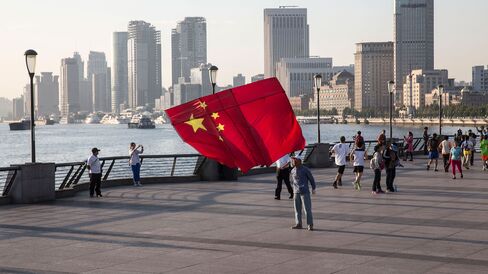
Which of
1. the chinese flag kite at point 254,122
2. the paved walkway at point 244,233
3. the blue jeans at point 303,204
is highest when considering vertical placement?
the chinese flag kite at point 254,122

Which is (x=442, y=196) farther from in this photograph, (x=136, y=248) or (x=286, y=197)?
(x=136, y=248)

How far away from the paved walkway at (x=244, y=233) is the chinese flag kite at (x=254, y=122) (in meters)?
1.71

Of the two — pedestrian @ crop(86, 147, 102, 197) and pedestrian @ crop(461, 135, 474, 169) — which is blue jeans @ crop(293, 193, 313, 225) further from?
pedestrian @ crop(461, 135, 474, 169)

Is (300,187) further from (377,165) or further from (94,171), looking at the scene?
(94,171)

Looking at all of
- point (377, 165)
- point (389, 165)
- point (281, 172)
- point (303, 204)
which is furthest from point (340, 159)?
point (303, 204)

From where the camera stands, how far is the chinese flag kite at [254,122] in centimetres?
1666

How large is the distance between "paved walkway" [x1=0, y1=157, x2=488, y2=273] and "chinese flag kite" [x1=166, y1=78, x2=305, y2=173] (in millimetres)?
1705

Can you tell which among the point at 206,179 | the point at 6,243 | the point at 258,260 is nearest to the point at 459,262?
the point at 258,260

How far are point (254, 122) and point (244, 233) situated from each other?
2484 millimetres

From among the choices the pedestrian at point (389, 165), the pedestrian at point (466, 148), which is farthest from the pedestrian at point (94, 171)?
the pedestrian at point (466, 148)

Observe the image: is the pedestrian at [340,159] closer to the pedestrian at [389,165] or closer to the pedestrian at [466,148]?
the pedestrian at [389,165]

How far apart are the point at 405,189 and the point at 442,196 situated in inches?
97.2

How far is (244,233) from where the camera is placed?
696 inches

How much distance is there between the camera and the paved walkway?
14195mm
